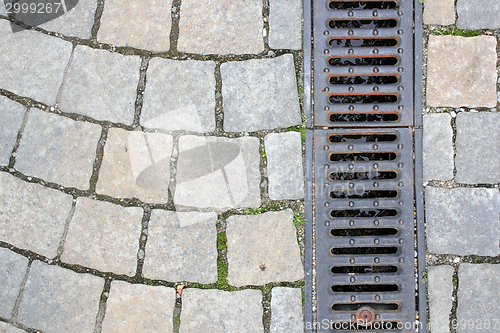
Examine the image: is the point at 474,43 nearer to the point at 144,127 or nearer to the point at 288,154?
the point at 288,154

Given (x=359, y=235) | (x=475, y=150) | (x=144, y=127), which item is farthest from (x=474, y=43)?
(x=144, y=127)

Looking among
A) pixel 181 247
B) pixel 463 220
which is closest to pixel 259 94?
pixel 181 247

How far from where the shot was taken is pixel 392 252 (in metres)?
2.26

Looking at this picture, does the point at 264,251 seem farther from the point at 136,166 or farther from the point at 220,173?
the point at 136,166

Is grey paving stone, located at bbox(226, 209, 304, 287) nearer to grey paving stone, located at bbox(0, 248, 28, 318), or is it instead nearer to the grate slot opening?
the grate slot opening

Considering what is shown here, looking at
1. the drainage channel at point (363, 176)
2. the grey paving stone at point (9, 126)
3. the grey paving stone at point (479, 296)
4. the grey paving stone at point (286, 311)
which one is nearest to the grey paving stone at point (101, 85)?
the grey paving stone at point (9, 126)

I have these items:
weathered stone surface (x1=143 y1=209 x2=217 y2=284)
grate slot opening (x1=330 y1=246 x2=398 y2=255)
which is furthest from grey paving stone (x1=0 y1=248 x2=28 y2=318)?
grate slot opening (x1=330 y1=246 x2=398 y2=255)

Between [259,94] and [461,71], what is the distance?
1345mm

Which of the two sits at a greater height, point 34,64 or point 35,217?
point 34,64

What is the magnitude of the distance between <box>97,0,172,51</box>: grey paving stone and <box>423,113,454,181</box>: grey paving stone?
1815 mm

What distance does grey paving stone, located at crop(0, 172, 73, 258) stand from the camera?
2.27 meters

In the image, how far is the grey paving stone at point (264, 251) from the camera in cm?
223

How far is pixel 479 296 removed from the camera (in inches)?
88.0

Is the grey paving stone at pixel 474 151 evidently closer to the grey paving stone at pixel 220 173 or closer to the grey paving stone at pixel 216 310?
the grey paving stone at pixel 220 173
